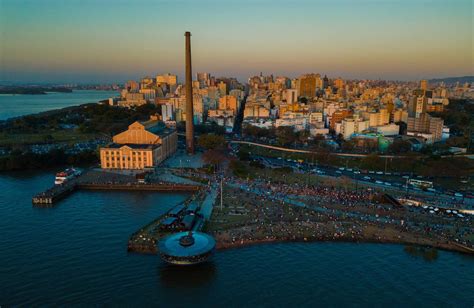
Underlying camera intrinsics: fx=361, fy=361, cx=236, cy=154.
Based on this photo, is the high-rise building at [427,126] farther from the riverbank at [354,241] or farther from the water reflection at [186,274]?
the water reflection at [186,274]

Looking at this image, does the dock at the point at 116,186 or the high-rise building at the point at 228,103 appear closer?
the dock at the point at 116,186

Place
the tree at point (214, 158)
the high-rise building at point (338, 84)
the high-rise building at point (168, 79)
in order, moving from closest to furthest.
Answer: the tree at point (214, 158) → the high-rise building at point (338, 84) → the high-rise building at point (168, 79)

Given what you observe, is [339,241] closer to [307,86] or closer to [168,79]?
[307,86]

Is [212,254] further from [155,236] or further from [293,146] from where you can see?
[293,146]

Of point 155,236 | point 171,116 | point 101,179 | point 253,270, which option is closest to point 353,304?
point 253,270

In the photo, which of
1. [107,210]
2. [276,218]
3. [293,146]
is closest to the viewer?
[276,218]

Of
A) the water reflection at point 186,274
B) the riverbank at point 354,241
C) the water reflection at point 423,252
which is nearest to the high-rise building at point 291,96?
the riverbank at point 354,241
